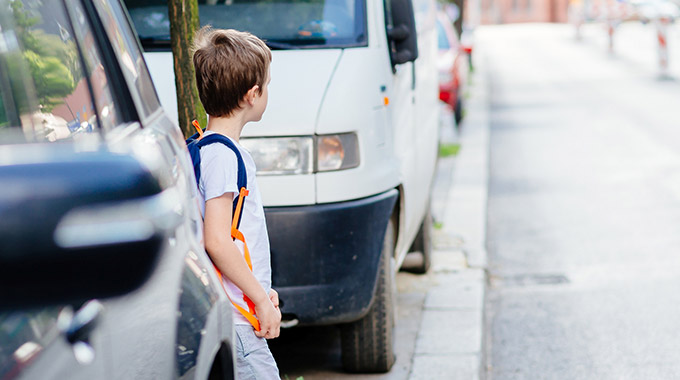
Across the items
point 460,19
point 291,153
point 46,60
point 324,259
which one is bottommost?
point 460,19

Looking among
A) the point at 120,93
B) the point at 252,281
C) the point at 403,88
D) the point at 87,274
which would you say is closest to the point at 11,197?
the point at 87,274

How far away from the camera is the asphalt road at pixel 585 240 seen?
16.2ft

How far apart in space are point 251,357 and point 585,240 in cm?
528

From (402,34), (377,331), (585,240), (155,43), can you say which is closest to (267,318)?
(377,331)

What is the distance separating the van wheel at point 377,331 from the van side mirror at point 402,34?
0.81 m

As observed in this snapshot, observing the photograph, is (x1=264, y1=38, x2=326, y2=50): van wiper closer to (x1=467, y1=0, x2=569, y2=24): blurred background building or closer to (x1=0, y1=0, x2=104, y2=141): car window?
(x1=0, y1=0, x2=104, y2=141): car window

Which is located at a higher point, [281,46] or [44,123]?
[44,123]

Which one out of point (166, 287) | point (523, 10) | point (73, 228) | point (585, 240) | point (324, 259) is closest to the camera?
point (73, 228)

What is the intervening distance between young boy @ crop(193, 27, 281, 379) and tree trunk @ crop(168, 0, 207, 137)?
34.9 inches

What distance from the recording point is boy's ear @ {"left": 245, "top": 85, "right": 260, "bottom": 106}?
99.7 inches

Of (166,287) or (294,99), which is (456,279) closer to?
(294,99)

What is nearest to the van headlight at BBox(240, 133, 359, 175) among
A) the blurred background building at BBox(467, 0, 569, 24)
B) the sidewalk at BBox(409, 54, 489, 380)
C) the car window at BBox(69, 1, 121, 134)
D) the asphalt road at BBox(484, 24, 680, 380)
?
Result: the sidewalk at BBox(409, 54, 489, 380)

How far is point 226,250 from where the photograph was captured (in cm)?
239

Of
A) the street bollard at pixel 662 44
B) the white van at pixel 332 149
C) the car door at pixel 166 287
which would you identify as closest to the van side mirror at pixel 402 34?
the white van at pixel 332 149
